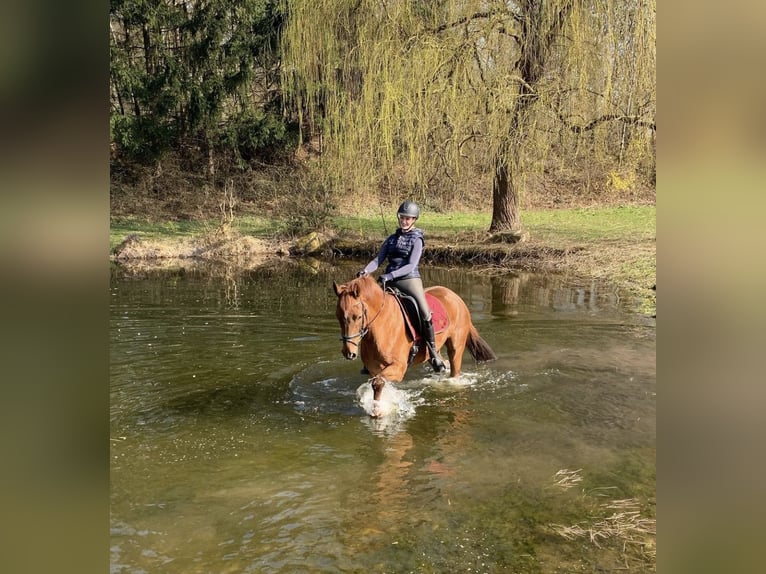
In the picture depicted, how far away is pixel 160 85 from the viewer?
23438mm

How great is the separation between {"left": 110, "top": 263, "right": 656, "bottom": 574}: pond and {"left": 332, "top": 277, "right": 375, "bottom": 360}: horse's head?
32.5 inches

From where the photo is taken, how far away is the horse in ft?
A: 17.9

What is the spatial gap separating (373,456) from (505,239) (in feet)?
41.1

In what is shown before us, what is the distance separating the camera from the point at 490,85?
13.5 m

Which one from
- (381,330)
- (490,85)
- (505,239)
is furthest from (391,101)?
(381,330)

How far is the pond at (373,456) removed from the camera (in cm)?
370

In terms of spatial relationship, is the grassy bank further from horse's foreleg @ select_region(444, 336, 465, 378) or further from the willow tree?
horse's foreleg @ select_region(444, 336, 465, 378)

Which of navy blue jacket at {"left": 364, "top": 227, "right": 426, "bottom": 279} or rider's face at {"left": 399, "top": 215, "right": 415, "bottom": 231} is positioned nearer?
rider's face at {"left": 399, "top": 215, "right": 415, "bottom": 231}

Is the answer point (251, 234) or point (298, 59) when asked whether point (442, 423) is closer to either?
point (298, 59)

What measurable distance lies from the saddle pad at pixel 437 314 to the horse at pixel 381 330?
1.4 inches

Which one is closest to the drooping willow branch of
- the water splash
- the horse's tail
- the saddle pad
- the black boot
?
the horse's tail

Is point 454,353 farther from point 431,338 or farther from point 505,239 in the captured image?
point 505,239
